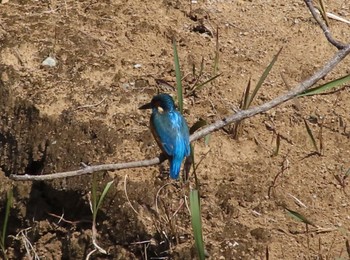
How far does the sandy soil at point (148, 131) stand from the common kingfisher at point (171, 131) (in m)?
0.29

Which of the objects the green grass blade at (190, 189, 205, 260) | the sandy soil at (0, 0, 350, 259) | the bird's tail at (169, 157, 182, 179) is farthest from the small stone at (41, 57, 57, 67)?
the green grass blade at (190, 189, 205, 260)

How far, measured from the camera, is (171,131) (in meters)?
3.05

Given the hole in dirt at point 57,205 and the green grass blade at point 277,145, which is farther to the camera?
the hole in dirt at point 57,205

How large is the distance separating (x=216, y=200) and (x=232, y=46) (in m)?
0.93

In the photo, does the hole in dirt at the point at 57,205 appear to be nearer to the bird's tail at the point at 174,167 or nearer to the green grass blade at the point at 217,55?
the bird's tail at the point at 174,167

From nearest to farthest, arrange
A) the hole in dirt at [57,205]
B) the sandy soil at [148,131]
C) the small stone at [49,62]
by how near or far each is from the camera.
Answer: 1. the sandy soil at [148,131]
2. the hole in dirt at [57,205]
3. the small stone at [49,62]

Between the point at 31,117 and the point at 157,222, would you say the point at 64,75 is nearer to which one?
the point at 31,117

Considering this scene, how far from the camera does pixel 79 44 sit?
385 centimetres

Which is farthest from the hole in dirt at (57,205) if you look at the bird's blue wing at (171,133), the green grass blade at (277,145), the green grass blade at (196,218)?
the green grass blade at (196,218)

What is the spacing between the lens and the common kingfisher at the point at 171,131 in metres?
3.01

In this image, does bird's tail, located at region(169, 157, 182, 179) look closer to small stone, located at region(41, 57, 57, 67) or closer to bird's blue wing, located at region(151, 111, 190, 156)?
bird's blue wing, located at region(151, 111, 190, 156)

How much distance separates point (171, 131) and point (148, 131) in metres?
0.46

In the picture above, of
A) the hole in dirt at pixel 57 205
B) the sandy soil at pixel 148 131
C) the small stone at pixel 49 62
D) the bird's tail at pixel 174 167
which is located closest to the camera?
the bird's tail at pixel 174 167

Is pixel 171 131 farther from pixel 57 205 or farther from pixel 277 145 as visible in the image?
pixel 57 205
